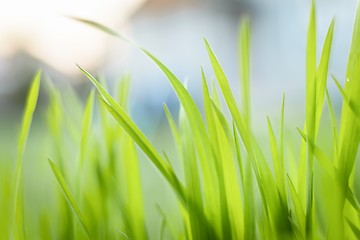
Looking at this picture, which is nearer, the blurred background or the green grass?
the green grass

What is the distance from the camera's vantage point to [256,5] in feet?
11.6

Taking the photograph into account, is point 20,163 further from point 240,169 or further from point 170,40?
point 170,40

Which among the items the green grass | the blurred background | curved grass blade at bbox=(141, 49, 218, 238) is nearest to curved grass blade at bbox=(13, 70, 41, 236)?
the green grass

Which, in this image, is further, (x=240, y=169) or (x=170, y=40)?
(x=170, y=40)

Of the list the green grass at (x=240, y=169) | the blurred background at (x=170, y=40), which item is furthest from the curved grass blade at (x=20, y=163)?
the blurred background at (x=170, y=40)

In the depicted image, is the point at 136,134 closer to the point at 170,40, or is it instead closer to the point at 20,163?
the point at 20,163

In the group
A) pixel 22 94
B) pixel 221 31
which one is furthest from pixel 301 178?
pixel 22 94

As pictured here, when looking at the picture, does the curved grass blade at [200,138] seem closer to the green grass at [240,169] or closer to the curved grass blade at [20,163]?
the green grass at [240,169]

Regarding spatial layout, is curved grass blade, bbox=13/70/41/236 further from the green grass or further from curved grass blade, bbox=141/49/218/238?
curved grass blade, bbox=141/49/218/238

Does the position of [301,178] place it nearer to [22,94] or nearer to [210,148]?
[210,148]

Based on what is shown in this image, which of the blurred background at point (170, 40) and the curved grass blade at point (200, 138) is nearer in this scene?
the curved grass blade at point (200, 138)

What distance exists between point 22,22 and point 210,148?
353cm

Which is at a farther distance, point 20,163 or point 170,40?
point 170,40

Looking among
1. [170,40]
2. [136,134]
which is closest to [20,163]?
[136,134]
